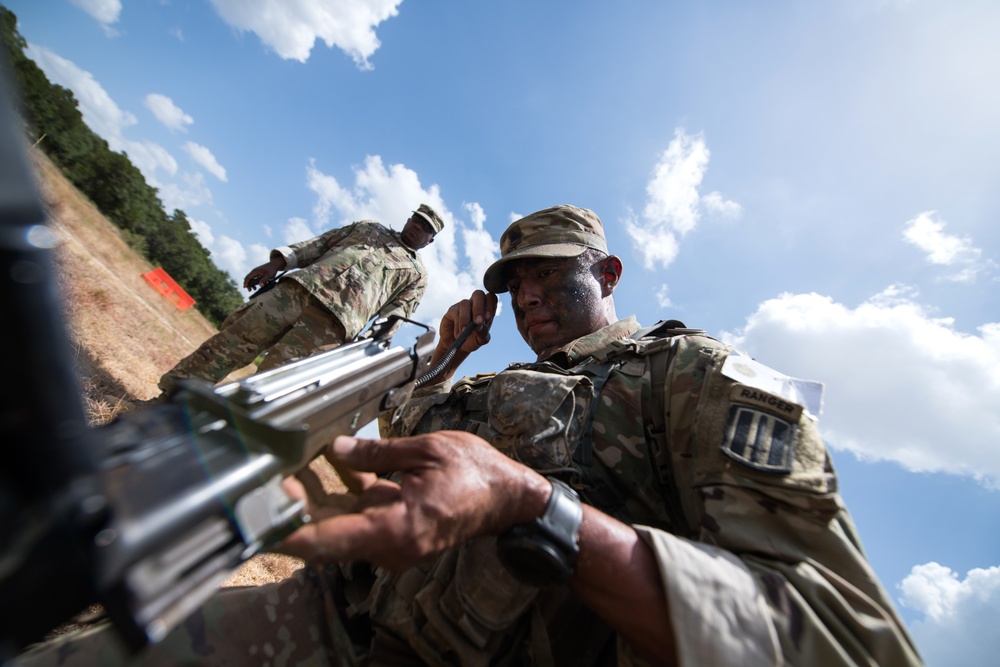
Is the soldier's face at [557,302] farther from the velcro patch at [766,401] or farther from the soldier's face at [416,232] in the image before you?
the soldier's face at [416,232]

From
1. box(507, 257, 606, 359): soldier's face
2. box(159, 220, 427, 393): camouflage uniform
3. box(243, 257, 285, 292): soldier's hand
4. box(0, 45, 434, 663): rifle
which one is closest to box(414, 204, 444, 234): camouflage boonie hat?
box(159, 220, 427, 393): camouflage uniform

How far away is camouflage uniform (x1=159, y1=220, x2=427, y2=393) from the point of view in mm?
4734

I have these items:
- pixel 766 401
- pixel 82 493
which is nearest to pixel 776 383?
pixel 766 401

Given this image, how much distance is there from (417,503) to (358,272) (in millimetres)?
4464

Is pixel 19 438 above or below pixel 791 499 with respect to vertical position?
below

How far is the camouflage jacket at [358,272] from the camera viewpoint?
493 centimetres

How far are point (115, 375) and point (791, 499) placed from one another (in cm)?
689

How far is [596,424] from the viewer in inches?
81.6

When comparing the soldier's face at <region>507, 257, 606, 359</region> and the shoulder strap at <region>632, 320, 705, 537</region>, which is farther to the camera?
the soldier's face at <region>507, 257, 606, 359</region>

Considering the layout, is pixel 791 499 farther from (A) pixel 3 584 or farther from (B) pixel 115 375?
(B) pixel 115 375

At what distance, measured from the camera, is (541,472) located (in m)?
1.89

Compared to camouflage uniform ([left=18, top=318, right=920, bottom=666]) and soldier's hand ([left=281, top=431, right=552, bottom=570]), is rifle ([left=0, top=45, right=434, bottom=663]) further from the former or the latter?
camouflage uniform ([left=18, top=318, right=920, bottom=666])

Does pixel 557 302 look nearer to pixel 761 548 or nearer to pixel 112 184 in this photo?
pixel 761 548

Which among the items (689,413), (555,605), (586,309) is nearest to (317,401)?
(555,605)
